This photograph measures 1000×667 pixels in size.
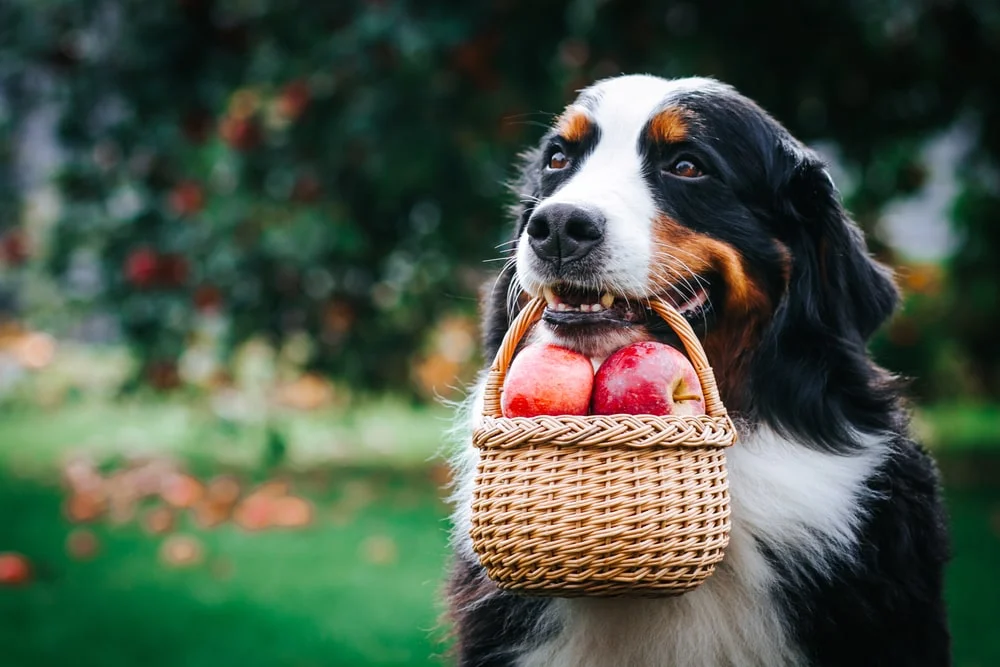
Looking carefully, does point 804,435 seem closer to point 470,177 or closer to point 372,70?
point 372,70

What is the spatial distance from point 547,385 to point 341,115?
12.9 feet

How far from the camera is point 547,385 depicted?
219 cm

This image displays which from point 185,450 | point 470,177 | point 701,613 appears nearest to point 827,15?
point 470,177

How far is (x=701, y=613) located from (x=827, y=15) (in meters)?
4.03

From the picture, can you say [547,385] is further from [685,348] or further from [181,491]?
[181,491]

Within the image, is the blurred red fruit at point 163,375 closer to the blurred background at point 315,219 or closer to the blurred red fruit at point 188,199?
the blurred background at point 315,219

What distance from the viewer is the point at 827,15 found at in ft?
18.1

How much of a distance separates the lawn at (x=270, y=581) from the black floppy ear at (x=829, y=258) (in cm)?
152

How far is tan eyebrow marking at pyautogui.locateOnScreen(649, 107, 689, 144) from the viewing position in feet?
8.56

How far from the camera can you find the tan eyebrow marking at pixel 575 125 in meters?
2.72

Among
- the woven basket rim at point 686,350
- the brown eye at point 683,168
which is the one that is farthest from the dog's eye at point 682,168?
the woven basket rim at point 686,350

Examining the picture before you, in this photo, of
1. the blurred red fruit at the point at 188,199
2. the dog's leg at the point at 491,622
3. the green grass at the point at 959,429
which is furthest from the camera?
the green grass at the point at 959,429

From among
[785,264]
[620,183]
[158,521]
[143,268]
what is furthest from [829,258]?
[158,521]

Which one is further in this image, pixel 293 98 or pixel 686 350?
pixel 293 98
